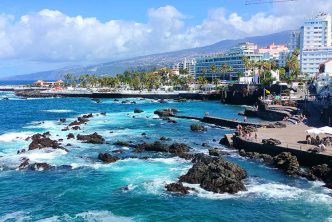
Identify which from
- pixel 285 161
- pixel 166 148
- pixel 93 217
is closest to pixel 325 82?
pixel 166 148

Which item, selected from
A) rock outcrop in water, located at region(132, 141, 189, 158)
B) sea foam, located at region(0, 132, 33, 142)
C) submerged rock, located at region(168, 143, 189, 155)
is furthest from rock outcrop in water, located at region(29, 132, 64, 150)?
submerged rock, located at region(168, 143, 189, 155)

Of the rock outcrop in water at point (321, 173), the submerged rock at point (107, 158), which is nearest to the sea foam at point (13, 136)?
the submerged rock at point (107, 158)

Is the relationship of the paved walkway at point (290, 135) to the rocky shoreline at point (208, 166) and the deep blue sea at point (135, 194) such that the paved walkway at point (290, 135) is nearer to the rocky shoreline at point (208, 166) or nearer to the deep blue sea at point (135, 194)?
the rocky shoreline at point (208, 166)

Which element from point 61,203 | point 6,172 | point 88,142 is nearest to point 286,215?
point 61,203

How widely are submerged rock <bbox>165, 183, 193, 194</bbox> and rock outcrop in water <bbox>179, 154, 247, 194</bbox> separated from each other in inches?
68.1

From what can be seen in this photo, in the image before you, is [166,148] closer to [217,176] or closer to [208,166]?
[208,166]

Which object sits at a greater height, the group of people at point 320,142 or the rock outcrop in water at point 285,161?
the group of people at point 320,142

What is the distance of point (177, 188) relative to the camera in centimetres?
3294

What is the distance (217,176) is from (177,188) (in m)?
3.33

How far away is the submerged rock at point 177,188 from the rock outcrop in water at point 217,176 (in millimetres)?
1731

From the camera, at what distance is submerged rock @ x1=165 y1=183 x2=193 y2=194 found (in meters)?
32.6

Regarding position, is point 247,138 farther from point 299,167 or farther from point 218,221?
point 218,221

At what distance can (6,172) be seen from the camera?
1559 inches

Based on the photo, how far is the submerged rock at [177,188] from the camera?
32562mm
